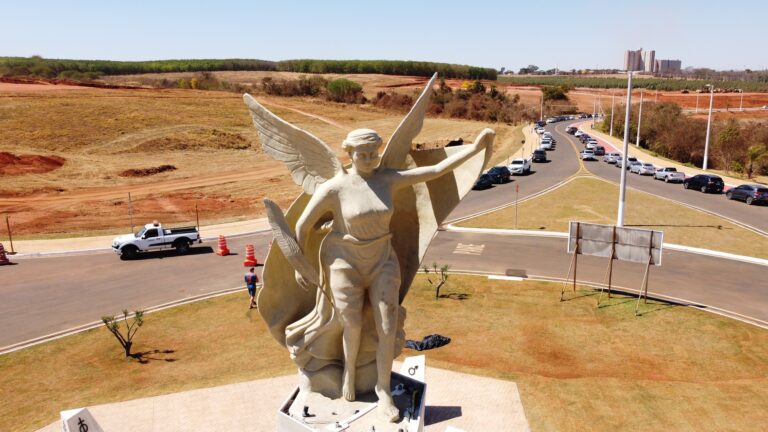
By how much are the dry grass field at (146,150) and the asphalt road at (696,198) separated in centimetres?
1515

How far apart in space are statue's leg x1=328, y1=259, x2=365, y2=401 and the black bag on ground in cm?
635

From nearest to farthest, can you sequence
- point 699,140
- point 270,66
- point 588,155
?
point 588,155, point 699,140, point 270,66

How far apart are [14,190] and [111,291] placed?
31.4 meters

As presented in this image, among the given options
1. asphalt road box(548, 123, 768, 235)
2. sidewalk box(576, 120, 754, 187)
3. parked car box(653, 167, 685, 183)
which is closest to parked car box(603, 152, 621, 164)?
asphalt road box(548, 123, 768, 235)

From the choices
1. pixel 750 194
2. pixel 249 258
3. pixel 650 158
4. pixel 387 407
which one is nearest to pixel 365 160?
pixel 387 407

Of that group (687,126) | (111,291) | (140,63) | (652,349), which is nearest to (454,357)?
(652,349)

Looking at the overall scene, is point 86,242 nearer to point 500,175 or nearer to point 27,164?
point 27,164

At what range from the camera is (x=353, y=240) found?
10055mm

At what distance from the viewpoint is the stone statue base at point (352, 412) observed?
10.2 metres

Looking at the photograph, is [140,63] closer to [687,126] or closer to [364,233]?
[687,126]

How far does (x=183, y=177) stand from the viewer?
2146 inches

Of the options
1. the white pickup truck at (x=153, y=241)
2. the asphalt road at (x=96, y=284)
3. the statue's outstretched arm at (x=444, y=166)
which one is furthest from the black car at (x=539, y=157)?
the statue's outstretched arm at (x=444, y=166)

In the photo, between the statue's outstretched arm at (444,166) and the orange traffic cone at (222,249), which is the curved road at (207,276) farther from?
the statue's outstretched arm at (444,166)

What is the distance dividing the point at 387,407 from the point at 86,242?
2772 centimetres
